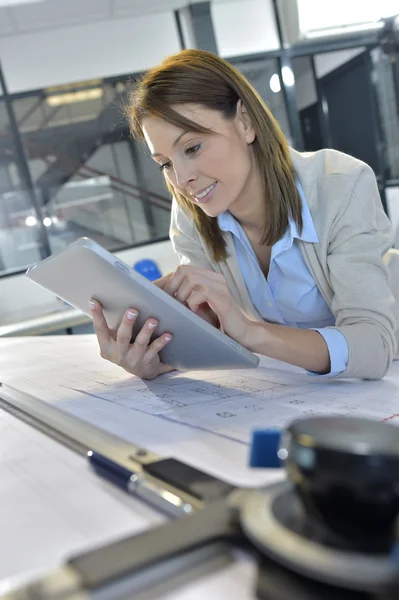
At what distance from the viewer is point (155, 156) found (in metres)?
1.31

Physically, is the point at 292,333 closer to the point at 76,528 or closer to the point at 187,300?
the point at 187,300

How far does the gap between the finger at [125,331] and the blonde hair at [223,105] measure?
0.43m

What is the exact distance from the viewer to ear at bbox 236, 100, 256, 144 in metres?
1.33

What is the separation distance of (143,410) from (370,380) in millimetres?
416

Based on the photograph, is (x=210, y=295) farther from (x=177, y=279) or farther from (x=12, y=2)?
Answer: (x=12, y=2)

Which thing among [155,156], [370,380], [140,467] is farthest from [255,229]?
[140,467]

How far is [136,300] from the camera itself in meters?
0.98

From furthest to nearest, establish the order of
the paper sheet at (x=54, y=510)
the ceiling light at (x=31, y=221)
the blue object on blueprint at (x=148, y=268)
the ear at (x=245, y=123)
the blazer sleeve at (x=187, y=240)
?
1. the ceiling light at (x=31, y=221)
2. the blue object on blueprint at (x=148, y=268)
3. the blazer sleeve at (x=187, y=240)
4. the ear at (x=245, y=123)
5. the paper sheet at (x=54, y=510)

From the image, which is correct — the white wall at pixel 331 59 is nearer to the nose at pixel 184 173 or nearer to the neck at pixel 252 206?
the neck at pixel 252 206

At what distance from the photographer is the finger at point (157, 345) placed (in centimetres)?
108

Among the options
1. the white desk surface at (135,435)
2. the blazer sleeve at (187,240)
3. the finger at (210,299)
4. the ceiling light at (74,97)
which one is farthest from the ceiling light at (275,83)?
the finger at (210,299)

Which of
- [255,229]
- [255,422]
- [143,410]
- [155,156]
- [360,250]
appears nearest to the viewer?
[255,422]

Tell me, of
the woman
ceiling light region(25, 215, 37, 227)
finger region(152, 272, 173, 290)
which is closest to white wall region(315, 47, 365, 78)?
ceiling light region(25, 215, 37, 227)

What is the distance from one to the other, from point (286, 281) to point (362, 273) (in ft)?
0.79
